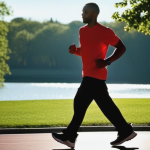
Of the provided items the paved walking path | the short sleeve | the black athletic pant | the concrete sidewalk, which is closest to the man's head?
the short sleeve

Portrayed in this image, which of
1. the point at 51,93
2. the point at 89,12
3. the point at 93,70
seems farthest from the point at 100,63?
the point at 51,93

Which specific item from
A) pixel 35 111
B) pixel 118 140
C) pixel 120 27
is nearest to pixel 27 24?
pixel 120 27

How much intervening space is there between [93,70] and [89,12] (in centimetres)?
80

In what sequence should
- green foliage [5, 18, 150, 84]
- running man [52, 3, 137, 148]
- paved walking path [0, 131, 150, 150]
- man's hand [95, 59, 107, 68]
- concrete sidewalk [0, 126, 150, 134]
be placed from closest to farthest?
man's hand [95, 59, 107, 68]
running man [52, 3, 137, 148]
paved walking path [0, 131, 150, 150]
concrete sidewalk [0, 126, 150, 134]
green foliage [5, 18, 150, 84]

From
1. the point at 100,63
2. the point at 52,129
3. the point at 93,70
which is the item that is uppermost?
the point at 100,63

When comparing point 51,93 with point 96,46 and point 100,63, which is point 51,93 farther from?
point 100,63

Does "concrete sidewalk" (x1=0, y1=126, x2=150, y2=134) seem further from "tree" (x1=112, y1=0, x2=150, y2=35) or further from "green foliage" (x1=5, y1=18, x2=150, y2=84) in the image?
"green foliage" (x1=5, y1=18, x2=150, y2=84)

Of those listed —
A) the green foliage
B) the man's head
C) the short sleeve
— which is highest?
the man's head

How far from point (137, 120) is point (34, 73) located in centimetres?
9349

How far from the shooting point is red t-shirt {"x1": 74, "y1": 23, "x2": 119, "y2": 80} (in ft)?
19.4

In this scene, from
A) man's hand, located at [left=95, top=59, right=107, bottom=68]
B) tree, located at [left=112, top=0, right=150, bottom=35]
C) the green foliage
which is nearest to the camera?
man's hand, located at [left=95, top=59, right=107, bottom=68]

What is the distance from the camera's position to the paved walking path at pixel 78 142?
681 cm

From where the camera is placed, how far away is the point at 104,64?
19.0 feet

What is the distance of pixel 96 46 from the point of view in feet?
19.5
